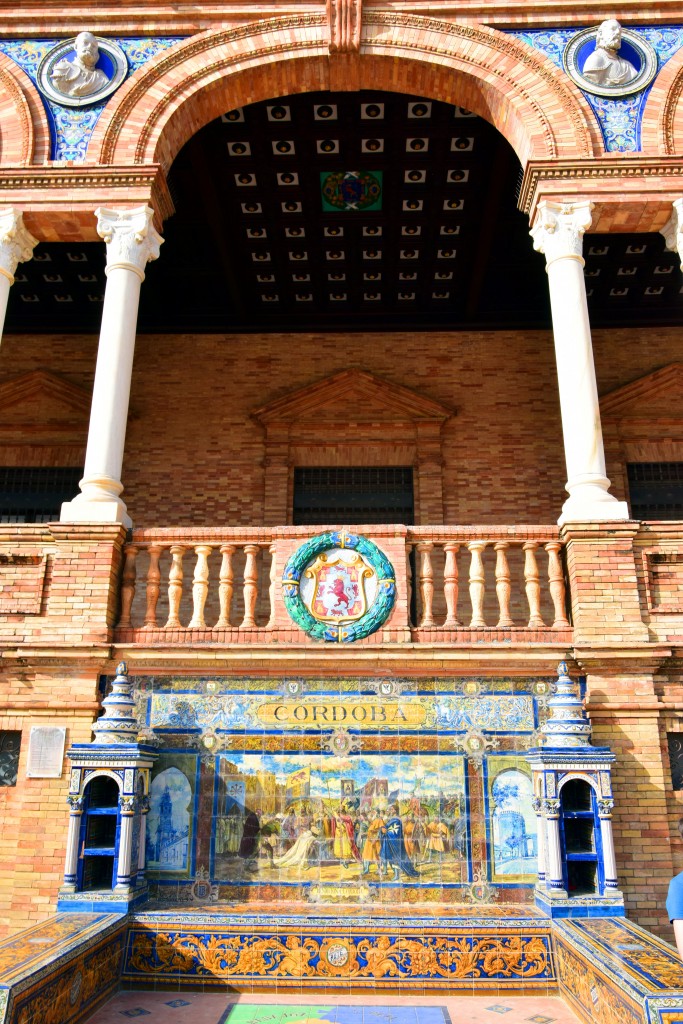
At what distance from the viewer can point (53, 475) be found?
12719mm

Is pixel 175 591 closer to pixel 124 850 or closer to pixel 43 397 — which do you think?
pixel 124 850

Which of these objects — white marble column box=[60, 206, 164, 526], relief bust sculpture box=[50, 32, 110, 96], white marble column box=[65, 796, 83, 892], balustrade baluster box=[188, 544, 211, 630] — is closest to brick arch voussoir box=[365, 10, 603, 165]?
relief bust sculpture box=[50, 32, 110, 96]

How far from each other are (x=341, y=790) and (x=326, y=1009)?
1.70 metres

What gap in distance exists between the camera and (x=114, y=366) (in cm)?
862

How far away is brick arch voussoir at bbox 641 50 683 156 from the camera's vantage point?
9086 millimetres

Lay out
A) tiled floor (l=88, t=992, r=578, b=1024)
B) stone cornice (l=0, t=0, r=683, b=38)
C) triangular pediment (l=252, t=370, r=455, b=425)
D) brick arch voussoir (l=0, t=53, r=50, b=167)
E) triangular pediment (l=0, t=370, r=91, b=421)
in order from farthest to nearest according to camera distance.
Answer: triangular pediment (l=0, t=370, r=91, b=421) → triangular pediment (l=252, t=370, r=455, b=425) → stone cornice (l=0, t=0, r=683, b=38) → brick arch voussoir (l=0, t=53, r=50, b=167) → tiled floor (l=88, t=992, r=578, b=1024)

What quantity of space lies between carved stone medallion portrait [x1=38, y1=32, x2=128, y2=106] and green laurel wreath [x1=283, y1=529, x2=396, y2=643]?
551 cm

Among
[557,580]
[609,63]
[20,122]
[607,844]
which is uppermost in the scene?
[609,63]

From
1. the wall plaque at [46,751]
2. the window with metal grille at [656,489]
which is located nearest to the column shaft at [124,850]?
the wall plaque at [46,751]

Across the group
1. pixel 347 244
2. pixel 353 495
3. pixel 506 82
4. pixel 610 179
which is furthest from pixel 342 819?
pixel 347 244

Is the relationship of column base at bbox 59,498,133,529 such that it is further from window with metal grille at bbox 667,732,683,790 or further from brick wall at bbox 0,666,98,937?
window with metal grille at bbox 667,732,683,790

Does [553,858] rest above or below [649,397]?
below

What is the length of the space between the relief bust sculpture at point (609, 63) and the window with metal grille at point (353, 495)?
549 cm

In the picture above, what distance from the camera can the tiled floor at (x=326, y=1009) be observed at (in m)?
5.46
